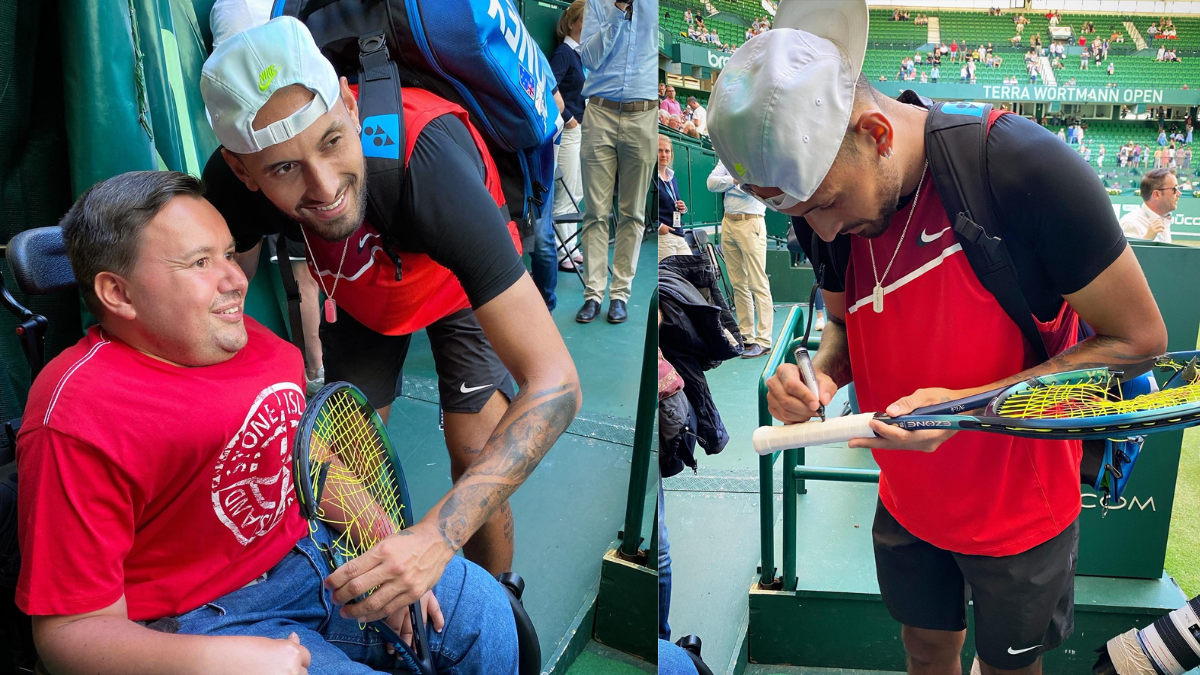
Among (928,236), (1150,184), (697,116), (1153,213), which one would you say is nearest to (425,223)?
(697,116)

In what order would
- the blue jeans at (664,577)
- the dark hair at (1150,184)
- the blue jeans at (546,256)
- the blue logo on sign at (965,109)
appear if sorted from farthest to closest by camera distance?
1. the dark hair at (1150,184)
2. the blue jeans at (546,256)
3. the blue jeans at (664,577)
4. the blue logo on sign at (965,109)

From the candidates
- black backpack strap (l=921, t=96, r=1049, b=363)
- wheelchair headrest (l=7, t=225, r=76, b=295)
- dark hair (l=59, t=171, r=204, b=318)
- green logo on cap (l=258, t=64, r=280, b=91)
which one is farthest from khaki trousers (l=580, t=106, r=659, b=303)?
wheelchair headrest (l=7, t=225, r=76, b=295)

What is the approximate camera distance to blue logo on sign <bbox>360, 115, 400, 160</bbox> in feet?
2.62

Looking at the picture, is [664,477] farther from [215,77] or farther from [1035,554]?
[215,77]

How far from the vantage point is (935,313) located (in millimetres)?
785

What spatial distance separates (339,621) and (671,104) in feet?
2.48

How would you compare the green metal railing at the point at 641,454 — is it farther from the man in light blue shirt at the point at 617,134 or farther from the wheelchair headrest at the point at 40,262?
the wheelchair headrest at the point at 40,262

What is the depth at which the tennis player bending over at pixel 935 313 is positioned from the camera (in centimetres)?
70

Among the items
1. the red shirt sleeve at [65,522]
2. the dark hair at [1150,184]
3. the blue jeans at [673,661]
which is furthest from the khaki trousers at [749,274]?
the dark hair at [1150,184]

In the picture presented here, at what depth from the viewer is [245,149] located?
27.6 inches

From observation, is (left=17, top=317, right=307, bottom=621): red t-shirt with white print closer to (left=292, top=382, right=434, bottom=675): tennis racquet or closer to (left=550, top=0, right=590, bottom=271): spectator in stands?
(left=292, top=382, right=434, bottom=675): tennis racquet

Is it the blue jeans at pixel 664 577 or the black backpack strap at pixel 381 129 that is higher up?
the black backpack strap at pixel 381 129

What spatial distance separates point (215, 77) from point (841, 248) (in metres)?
0.69

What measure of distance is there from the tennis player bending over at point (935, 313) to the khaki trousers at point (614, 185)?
0.23m
